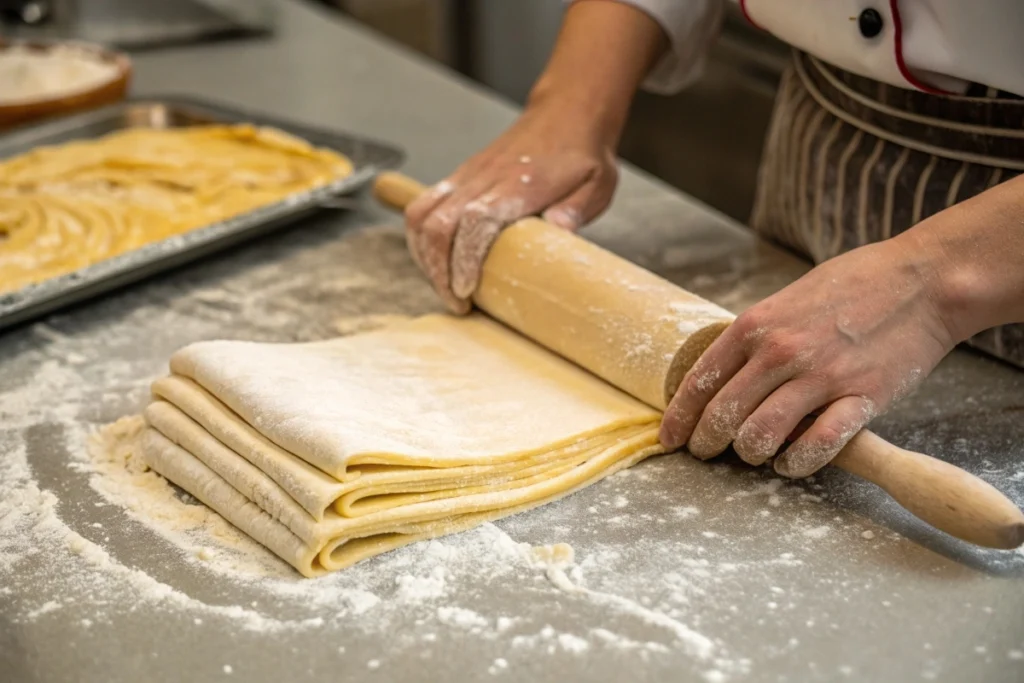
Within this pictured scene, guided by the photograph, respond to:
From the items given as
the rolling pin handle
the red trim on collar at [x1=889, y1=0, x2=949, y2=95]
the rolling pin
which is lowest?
the rolling pin handle

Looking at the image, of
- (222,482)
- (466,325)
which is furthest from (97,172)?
(222,482)

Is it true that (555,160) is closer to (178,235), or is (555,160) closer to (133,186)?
(178,235)

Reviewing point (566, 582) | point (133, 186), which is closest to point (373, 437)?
point (566, 582)

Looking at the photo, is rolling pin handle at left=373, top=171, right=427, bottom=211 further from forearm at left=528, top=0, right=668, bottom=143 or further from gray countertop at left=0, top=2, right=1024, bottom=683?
gray countertop at left=0, top=2, right=1024, bottom=683

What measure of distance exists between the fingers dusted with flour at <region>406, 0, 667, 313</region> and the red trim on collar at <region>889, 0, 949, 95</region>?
504 mm

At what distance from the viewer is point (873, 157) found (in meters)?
1.72

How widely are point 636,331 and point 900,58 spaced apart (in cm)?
51

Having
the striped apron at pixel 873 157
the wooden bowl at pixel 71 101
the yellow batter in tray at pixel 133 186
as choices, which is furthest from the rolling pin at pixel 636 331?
the wooden bowl at pixel 71 101

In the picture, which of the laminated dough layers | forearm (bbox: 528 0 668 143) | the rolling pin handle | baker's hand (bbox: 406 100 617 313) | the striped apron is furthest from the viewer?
the rolling pin handle

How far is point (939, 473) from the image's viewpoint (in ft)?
4.04

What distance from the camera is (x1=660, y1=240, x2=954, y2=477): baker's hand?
4.25 ft

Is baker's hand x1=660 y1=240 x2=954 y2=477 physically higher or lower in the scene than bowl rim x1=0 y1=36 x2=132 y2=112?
higher

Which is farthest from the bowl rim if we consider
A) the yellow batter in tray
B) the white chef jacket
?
the white chef jacket

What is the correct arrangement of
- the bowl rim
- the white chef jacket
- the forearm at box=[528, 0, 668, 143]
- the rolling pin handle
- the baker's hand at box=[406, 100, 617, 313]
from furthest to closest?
the bowl rim, the rolling pin handle, the forearm at box=[528, 0, 668, 143], the baker's hand at box=[406, 100, 617, 313], the white chef jacket
